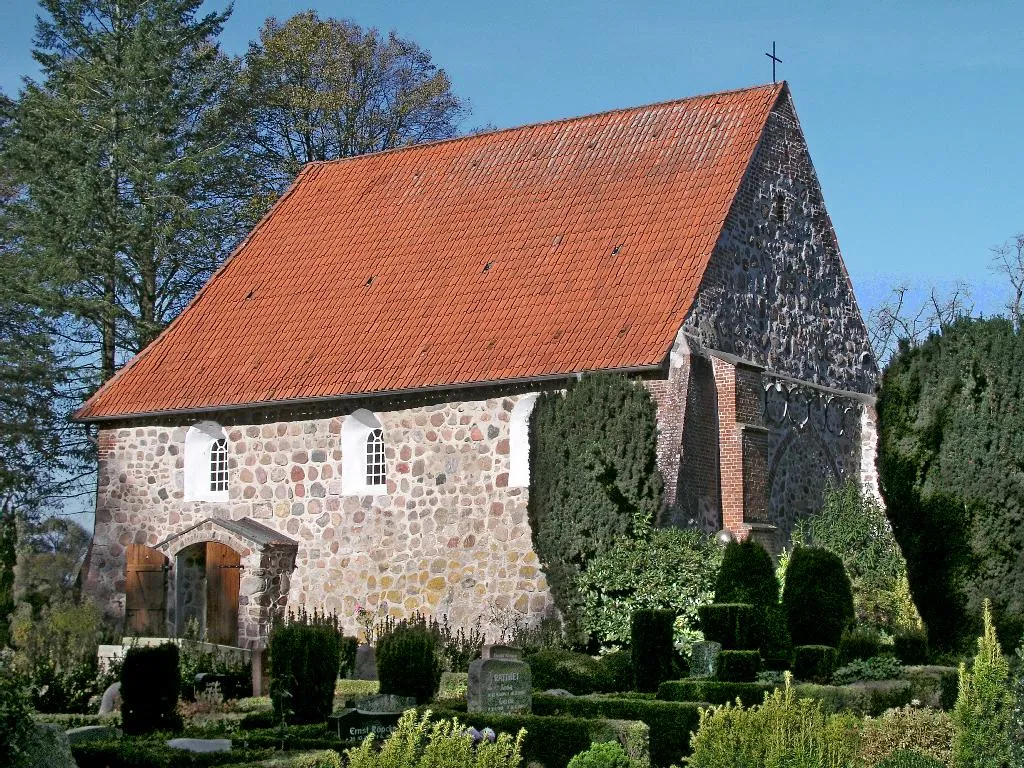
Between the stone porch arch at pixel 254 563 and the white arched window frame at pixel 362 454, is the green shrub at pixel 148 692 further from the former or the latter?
the white arched window frame at pixel 362 454

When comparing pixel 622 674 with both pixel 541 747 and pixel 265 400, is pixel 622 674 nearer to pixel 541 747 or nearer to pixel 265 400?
pixel 541 747

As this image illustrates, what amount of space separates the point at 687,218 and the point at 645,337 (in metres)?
2.56

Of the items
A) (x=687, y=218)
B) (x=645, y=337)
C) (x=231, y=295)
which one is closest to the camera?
(x=645, y=337)

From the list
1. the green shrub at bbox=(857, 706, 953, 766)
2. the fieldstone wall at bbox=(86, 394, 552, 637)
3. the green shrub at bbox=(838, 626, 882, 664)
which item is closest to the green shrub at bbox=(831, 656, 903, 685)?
the green shrub at bbox=(838, 626, 882, 664)

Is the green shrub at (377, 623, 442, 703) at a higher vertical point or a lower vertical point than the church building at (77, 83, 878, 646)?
lower

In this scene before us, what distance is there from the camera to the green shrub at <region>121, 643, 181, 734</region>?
15125 millimetres

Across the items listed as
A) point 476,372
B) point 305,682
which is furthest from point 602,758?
point 476,372

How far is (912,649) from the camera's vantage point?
1686 cm

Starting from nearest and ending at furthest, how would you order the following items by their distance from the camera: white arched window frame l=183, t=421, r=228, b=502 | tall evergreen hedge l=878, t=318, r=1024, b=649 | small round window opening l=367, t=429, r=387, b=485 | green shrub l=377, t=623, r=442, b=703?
green shrub l=377, t=623, r=442, b=703
tall evergreen hedge l=878, t=318, r=1024, b=649
small round window opening l=367, t=429, r=387, b=485
white arched window frame l=183, t=421, r=228, b=502

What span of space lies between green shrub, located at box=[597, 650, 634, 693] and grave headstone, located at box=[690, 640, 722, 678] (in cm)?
79

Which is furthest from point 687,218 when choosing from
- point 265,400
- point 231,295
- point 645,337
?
point 231,295

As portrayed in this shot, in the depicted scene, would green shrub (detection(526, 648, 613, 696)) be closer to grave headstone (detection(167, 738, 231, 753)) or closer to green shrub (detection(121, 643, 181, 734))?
green shrub (detection(121, 643, 181, 734))

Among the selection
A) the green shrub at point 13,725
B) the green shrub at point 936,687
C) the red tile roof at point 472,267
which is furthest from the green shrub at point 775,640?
the green shrub at point 13,725

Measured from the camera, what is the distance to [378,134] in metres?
37.5
